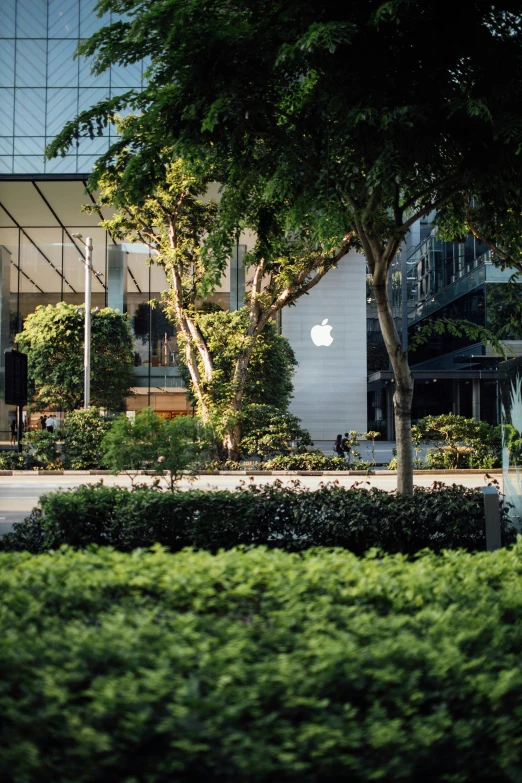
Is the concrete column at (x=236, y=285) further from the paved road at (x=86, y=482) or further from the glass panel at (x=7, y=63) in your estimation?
the paved road at (x=86, y=482)

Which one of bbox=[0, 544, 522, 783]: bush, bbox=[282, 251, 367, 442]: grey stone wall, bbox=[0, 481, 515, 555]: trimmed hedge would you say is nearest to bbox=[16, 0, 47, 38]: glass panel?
bbox=[282, 251, 367, 442]: grey stone wall

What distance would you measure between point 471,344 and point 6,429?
28428 millimetres

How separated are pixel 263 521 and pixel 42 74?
33.4m

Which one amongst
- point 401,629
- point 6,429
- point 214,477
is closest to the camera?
point 401,629

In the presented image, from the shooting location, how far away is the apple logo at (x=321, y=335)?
43375 mm

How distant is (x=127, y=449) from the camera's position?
10039 mm

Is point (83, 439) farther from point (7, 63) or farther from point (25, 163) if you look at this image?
point (7, 63)

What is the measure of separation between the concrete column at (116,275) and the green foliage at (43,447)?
53.3 feet

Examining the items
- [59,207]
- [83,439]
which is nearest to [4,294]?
[59,207]

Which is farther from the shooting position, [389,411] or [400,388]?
[389,411]

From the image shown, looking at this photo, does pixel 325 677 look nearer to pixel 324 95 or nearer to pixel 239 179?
pixel 324 95

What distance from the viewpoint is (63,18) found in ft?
113

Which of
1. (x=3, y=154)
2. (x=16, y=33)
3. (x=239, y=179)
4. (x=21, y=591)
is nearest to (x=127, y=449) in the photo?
(x=239, y=179)

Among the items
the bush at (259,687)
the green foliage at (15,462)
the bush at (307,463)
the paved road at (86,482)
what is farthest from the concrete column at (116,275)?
the bush at (259,687)
